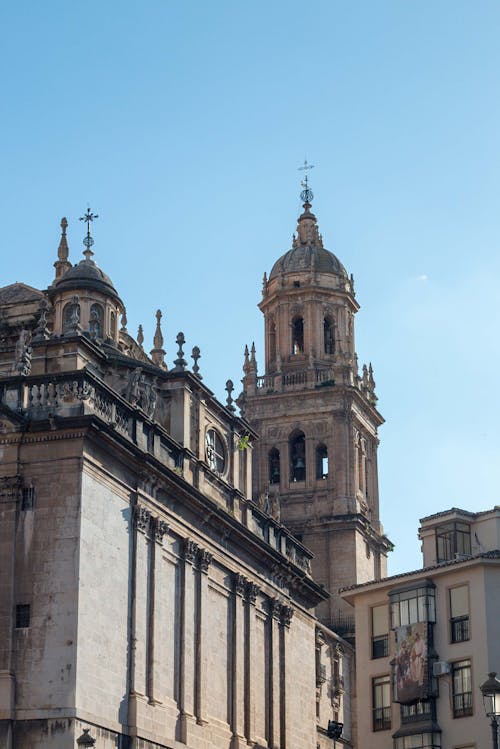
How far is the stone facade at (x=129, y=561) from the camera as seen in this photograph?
41062mm

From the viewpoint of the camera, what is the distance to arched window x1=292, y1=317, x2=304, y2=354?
94.5 m

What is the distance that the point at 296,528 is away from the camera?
89188 mm

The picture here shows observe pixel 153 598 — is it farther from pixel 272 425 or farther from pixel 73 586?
pixel 272 425

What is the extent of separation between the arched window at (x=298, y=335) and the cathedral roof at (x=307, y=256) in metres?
3.10

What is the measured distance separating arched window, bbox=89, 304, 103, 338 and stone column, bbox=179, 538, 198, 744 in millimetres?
11013

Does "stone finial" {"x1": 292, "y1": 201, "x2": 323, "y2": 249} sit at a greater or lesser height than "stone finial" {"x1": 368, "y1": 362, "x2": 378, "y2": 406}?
greater

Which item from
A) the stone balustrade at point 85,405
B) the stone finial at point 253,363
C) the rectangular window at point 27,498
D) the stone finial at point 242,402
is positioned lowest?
the rectangular window at point 27,498

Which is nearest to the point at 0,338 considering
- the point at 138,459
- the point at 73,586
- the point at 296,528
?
the point at 138,459

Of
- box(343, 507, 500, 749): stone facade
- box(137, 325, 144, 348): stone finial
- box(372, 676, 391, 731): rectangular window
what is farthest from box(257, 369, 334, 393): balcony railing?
box(372, 676, 391, 731): rectangular window

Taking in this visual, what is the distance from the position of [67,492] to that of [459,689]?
20790mm

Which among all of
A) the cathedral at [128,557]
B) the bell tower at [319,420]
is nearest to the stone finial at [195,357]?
the cathedral at [128,557]

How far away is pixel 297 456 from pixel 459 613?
34687mm

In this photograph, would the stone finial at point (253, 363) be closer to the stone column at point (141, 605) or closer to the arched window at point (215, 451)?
the arched window at point (215, 451)

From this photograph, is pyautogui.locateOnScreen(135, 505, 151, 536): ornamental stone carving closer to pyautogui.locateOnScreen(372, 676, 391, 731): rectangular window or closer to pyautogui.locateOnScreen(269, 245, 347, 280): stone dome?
pyautogui.locateOnScreen(372, 676, 391, 731): rectangular window
